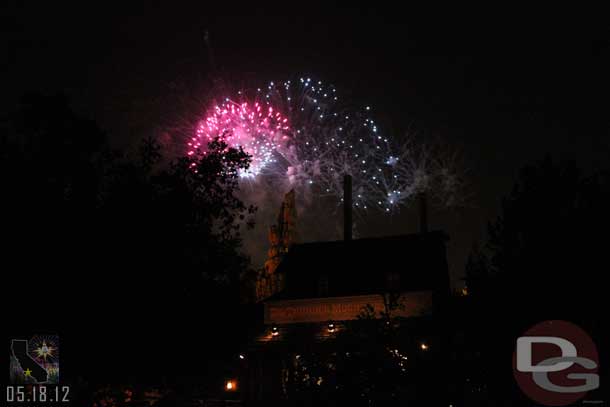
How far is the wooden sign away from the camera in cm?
2981

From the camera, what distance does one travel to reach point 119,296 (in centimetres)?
1617

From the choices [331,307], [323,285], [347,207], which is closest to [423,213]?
[347,207]

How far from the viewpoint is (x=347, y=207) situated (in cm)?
Result: 4306

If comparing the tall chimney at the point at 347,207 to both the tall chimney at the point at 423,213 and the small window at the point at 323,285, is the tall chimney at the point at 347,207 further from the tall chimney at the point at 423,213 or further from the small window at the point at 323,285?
the small window at the point at 323,285

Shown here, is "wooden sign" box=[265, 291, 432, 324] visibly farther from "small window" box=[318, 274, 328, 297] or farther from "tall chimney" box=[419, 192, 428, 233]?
"tall chimney" box=[419, 192, 428, 233]

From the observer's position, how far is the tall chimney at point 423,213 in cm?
3894

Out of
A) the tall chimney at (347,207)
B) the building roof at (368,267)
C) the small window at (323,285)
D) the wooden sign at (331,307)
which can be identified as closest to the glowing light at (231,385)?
the wooden sign at (331,307)

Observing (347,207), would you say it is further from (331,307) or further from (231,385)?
(231,385)

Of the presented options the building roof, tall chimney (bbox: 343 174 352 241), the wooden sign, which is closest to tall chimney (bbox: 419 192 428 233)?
the building roof

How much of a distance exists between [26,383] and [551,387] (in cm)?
1188

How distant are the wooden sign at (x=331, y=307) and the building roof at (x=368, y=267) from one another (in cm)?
77

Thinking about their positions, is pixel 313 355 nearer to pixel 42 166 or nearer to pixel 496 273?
pixel 42 166

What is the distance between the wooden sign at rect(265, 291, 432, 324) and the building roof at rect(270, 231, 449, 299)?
0.77 meters

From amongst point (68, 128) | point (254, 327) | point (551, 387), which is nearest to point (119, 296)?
point (68, 128)
